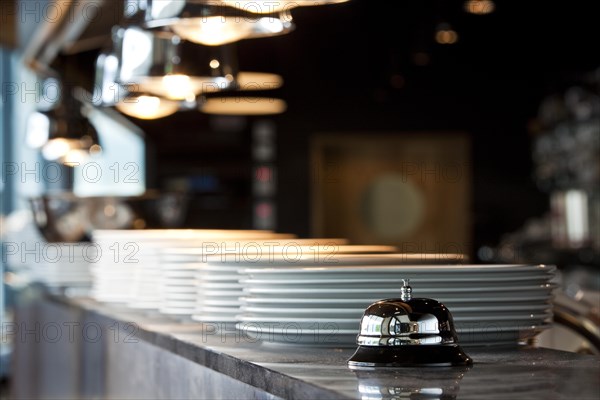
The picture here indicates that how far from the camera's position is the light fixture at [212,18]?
6.23ft

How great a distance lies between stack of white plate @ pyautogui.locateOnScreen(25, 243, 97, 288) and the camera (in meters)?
3.70

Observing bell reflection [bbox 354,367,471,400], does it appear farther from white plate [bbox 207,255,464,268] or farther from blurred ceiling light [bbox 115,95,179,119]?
blurred ceiling light [bbox 115,95,179,119]

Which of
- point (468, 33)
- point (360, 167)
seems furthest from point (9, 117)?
point (468, 33)

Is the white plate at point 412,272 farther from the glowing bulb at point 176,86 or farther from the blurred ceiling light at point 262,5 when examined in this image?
the glowing bulb at point 176,86

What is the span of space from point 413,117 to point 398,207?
3.25 feet

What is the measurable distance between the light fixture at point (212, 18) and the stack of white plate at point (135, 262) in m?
0.53

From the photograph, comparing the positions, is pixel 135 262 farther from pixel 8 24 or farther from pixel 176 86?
pixel 8 24

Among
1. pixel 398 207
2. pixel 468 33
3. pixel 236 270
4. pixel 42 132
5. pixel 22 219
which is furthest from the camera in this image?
pixel 398 207

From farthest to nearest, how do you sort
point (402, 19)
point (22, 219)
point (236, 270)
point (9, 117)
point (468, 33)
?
1. point (9, 117)
2. point (468, 33)
3. point (402, 19)
4. point (22, 219)
5. point (236, 270)

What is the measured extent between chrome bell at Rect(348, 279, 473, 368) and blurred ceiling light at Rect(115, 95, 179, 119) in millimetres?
1330

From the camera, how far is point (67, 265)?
3.74m

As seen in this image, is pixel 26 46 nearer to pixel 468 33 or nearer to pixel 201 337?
pixel 468 33

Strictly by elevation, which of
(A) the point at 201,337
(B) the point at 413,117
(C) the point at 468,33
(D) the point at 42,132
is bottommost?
(A) the point at 201,337

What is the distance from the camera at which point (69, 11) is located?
201 inches
